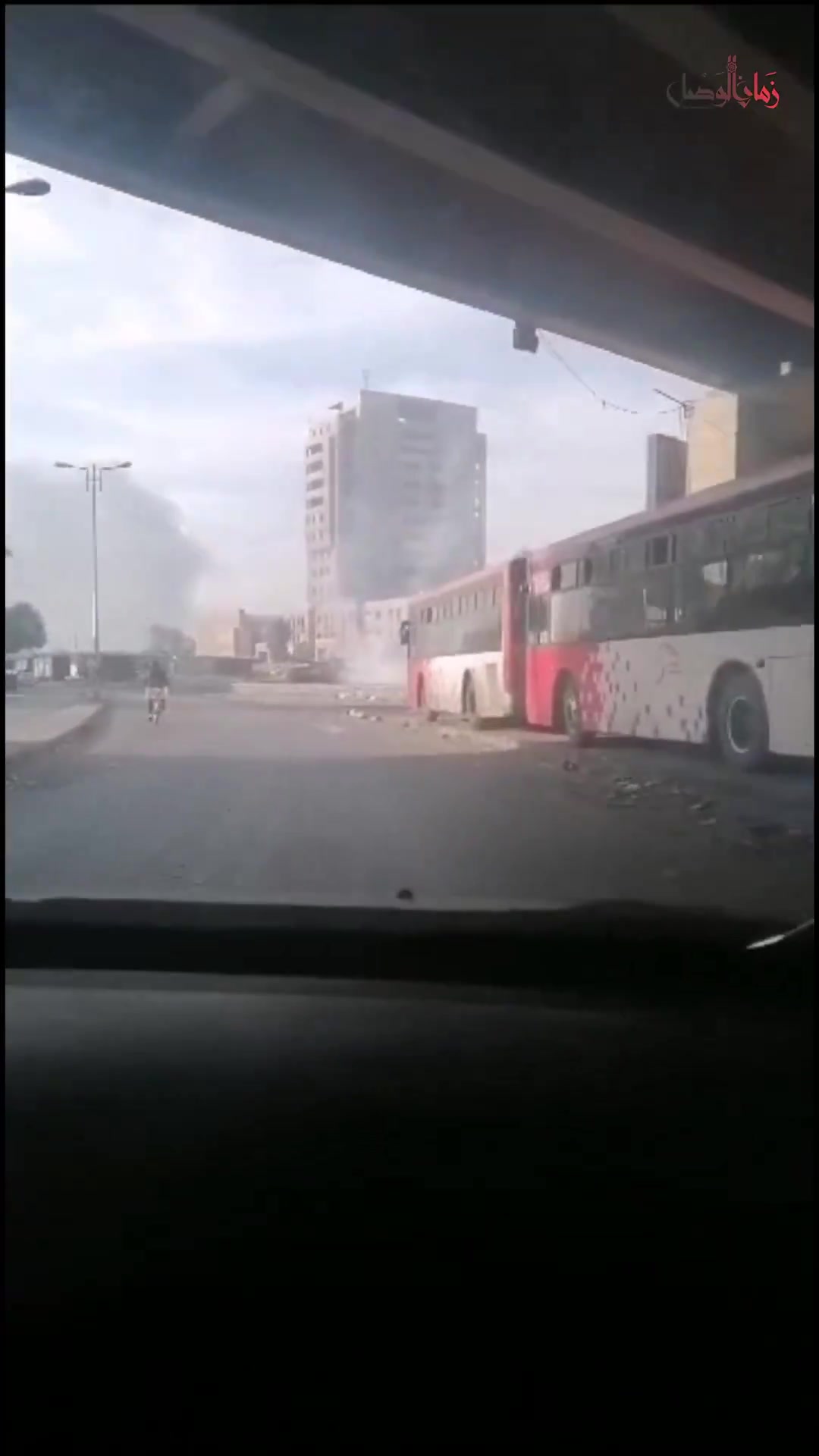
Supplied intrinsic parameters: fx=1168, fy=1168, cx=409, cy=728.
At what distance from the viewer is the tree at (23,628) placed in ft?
14.8

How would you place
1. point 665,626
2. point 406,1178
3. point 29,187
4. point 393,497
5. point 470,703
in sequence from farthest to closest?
1. point 470,703
2. point 665,626
3. point 393,497
4. point 29,187
5. point 406,1178

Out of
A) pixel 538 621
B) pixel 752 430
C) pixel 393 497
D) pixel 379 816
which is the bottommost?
pixel 379 816

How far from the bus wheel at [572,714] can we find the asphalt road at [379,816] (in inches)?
3.0

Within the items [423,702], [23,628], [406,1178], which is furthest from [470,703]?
[406,1178]

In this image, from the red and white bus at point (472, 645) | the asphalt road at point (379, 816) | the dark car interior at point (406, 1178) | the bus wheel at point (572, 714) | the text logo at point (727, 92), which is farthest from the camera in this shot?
the red and white bus at point (472, 645)

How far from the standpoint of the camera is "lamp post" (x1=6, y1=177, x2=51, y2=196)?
4.26 m

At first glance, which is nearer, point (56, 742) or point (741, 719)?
point (56, 742)

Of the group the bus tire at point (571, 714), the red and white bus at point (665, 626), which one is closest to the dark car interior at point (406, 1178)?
the bus tire at point (571, 714)

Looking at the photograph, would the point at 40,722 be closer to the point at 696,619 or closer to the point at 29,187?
the point at 29,187

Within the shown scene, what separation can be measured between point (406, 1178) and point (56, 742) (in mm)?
2783

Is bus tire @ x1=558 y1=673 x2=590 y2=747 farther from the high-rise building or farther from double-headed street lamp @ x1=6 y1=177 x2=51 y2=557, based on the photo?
double-headed street lamp @ x1=6 y1=177 x2=51 y2=557

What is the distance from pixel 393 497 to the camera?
496 cm

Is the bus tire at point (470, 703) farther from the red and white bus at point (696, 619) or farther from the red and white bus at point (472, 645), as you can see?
the red and white bus at point (696, 619)

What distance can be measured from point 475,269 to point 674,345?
0.92 metres
